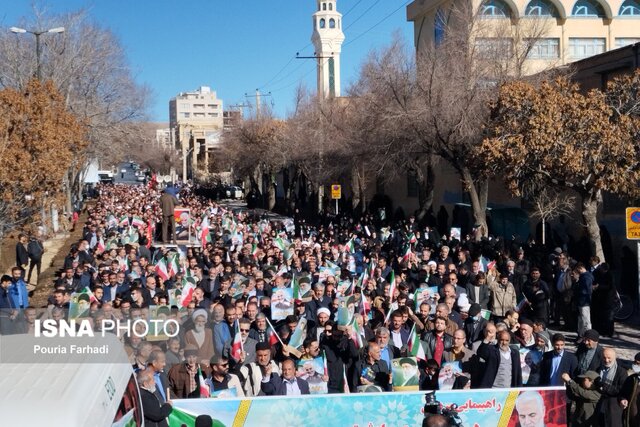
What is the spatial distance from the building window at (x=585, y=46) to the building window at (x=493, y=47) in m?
23.0

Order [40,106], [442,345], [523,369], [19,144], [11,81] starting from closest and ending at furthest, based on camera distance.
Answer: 1. [523,369]
2. [442,345]
3. [19,144]
4. [40,106]
5. [11,81]

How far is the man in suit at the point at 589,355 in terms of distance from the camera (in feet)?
27.2

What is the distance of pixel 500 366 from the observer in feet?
27.2

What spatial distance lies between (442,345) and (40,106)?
16.6 metres

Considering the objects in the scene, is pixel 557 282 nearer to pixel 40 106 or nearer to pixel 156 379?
pixel 156 379

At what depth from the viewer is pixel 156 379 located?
765 cm

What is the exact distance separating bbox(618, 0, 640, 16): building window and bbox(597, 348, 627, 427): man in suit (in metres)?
45.5

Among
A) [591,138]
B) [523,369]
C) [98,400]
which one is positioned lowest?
[523,369]

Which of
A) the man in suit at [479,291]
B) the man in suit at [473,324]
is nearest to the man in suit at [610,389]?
the man in suit at [473,324]

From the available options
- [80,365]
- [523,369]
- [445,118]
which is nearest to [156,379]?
[80,365]

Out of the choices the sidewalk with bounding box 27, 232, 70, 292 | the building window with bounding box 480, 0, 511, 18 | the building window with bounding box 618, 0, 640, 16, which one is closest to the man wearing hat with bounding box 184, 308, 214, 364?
the sidewalk with bounding box 27, 232, 70, 292

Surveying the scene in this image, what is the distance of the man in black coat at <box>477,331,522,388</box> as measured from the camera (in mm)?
8242

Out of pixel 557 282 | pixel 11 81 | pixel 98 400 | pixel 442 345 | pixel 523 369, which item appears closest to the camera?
pixel 98 400

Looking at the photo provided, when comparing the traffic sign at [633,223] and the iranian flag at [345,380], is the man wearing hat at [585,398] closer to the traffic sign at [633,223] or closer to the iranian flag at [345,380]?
the iranian flag at [345,380]
